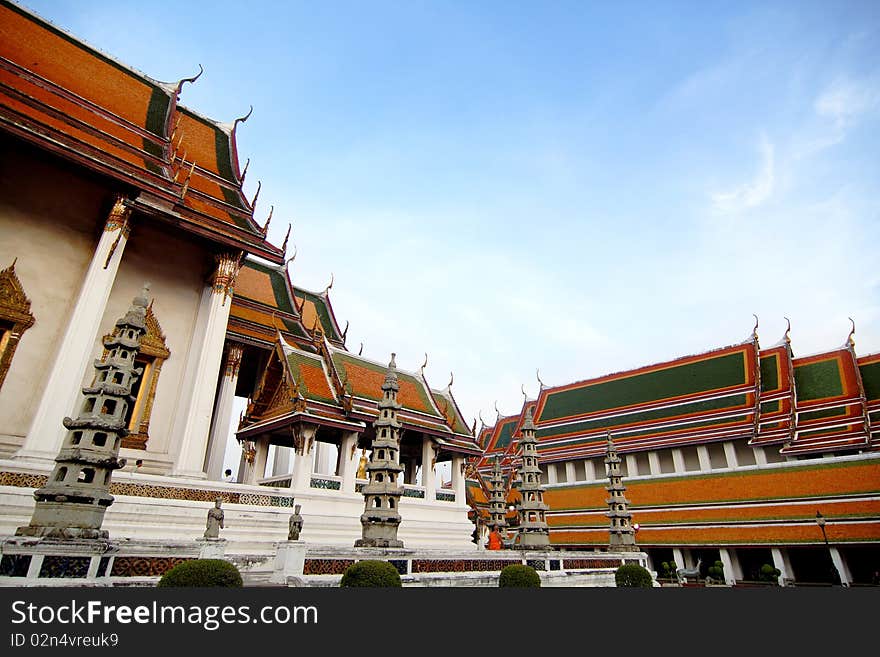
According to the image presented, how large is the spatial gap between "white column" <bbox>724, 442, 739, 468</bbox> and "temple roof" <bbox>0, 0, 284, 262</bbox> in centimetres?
2186

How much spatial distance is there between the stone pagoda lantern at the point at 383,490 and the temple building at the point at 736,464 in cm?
908

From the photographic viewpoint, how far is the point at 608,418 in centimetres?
2895

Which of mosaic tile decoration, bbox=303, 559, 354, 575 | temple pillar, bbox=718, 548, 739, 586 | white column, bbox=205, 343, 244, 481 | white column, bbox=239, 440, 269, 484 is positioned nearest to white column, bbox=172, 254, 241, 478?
white column, bbox=205, 343, 244, 481

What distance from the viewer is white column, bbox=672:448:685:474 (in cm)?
2436

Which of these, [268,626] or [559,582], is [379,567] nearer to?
[268,626]

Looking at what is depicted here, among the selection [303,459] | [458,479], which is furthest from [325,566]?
[458,479]

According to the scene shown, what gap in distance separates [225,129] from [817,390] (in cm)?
2870

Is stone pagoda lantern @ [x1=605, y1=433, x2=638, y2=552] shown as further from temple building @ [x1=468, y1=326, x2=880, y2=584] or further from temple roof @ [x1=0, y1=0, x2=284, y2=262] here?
temple roof @ [x1=0, y1=0, x2=284, y2=262]

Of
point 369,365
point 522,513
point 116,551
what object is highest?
point 369,365

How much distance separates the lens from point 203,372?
46.6 ft

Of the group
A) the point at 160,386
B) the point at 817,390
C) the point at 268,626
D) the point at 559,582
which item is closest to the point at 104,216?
the point at 160,386

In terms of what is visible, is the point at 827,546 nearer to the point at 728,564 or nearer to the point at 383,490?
the point at 728,564

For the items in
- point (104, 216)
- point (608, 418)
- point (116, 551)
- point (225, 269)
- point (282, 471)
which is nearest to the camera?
point (116, 551)

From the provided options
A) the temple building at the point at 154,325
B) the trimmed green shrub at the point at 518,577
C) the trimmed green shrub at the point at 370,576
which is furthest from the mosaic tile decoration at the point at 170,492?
the trimmed green shrub at the point at 518,577
